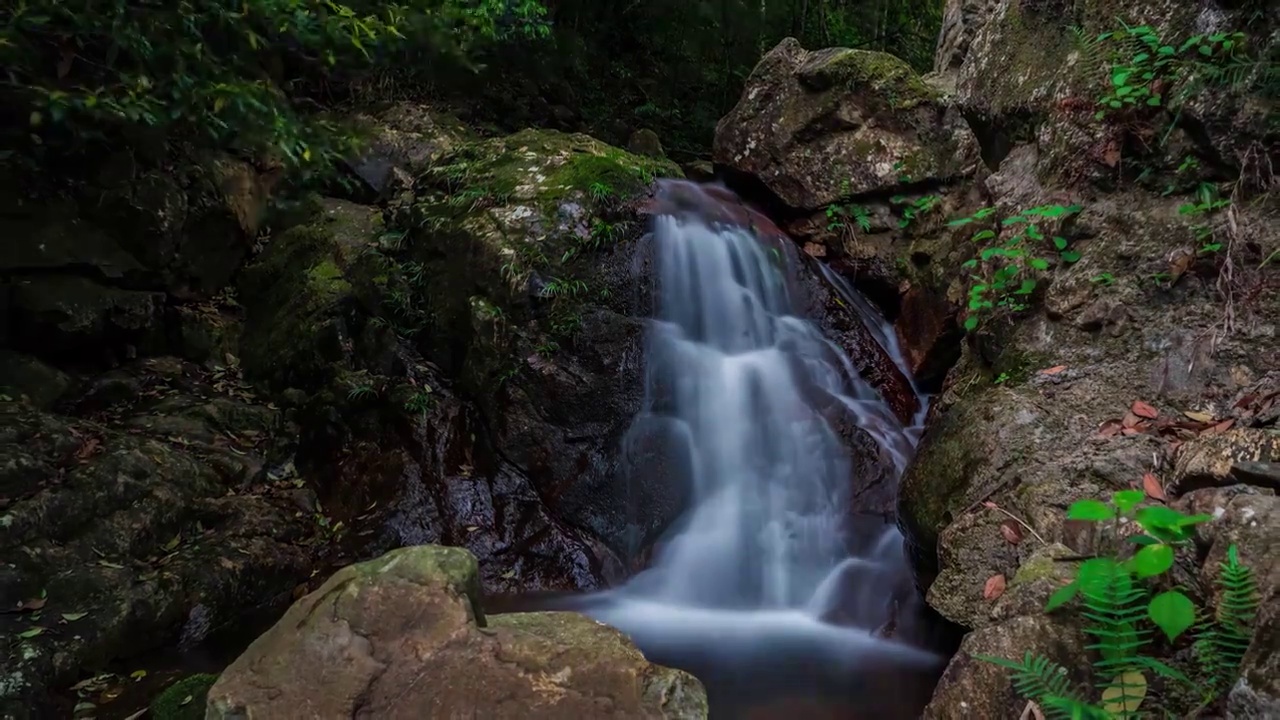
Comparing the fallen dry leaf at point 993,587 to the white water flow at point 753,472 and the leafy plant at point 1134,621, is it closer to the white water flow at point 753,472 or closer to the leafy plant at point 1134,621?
the leafy plant at point 1134,621

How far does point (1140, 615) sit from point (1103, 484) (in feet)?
3.57

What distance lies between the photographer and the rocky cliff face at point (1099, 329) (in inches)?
105

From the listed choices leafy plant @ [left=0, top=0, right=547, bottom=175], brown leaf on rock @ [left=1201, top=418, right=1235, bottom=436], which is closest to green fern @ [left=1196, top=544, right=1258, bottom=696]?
brown leaf on rock @ [left=1201, top=418, right=1235, bottom=436]

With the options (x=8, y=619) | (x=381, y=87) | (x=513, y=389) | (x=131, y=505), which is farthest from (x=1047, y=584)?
(x=381, y=87)

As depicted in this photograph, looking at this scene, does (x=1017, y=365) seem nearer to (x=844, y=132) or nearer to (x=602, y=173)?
(x=602, y=173)

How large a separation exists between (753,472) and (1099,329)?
2.62 metres

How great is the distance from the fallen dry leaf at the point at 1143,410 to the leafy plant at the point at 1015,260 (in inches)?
39.7

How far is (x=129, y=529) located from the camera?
4656 mm

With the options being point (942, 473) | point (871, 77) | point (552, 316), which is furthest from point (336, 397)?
point (871, 77)

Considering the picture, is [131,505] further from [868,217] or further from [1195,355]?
[868,217]

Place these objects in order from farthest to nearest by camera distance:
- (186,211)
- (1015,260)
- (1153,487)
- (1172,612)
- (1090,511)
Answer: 1. (186,211)
2. (1015,260)
3. (1153,487)
4. (1090,511)
5. (1172,612)

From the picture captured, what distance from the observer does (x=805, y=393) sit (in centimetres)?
617

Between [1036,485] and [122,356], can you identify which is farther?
[122,356]

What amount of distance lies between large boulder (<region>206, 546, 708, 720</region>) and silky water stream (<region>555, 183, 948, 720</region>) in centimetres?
149
